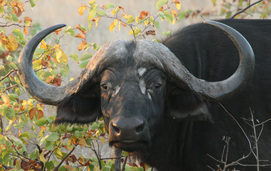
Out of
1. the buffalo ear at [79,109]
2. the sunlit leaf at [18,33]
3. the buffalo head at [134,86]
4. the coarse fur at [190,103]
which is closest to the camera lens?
the buffalo head at [134,86]

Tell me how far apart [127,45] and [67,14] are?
5346 millimetres

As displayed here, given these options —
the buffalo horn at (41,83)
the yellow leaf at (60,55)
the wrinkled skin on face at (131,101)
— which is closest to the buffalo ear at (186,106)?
the wrinkled skin on face at (131,101)

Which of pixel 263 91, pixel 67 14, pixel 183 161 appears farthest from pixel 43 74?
pixel 67 14

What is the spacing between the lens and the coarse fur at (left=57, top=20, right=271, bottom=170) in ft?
12.1

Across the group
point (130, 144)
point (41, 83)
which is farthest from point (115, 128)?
point (41, 83)

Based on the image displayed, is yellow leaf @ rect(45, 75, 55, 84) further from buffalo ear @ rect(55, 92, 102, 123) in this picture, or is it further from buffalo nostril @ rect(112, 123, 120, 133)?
buffalo nostril @ rect(112, 123, 120, 133)

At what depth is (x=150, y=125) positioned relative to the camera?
3.68 metres

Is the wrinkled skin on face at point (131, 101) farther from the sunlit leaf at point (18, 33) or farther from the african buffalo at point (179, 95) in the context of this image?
the sunlit leaf at point (18, 33)

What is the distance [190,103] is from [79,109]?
2.87ft

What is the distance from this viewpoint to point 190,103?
390 centimetres

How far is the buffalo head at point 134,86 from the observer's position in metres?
3.53

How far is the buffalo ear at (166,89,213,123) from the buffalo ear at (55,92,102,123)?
586 mm

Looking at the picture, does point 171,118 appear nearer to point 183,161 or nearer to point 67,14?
point 183,161

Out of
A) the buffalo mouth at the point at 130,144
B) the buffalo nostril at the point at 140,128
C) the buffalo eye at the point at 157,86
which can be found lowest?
the buffalo mouth at the point at 130,144
